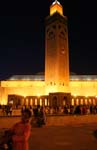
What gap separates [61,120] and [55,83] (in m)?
32.9

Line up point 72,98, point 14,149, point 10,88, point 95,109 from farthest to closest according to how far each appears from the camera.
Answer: point 10,88 < point 72,98 < point 95,109 < point 14,149

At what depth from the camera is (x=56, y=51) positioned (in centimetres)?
5616

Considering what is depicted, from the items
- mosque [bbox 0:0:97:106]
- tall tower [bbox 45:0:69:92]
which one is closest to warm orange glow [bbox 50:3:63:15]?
mosque [bbox 0:0:97:106]

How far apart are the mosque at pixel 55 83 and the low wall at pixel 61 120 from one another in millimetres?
26390

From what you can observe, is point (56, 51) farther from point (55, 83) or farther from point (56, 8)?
point (56, 8)

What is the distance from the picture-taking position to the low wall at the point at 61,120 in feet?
66.5

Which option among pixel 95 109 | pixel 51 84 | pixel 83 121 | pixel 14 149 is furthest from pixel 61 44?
pixel 14 149

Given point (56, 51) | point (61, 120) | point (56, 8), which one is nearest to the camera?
point (61, 120)

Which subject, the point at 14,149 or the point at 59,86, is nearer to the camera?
the point at 14,149

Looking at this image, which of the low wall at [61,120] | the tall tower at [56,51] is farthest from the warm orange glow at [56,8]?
the low wall at [61,120]

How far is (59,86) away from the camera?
55062mm

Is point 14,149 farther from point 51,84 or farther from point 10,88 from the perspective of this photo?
point 10,88

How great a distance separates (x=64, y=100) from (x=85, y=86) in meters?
14.4

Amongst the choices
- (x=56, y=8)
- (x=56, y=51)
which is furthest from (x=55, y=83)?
(x=56, y=8)
